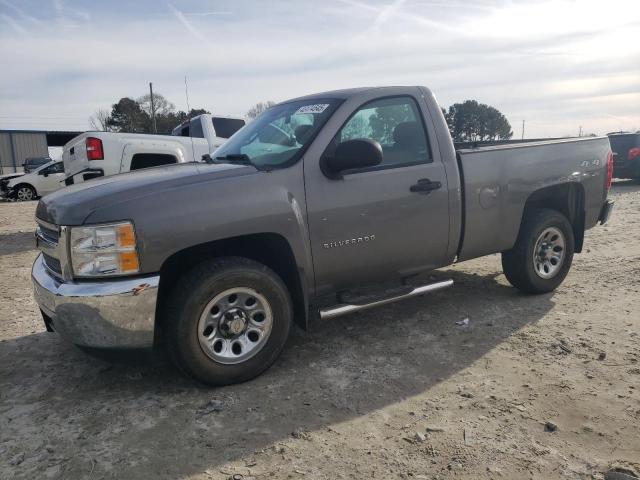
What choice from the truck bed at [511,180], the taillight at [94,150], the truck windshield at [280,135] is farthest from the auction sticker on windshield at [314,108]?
the taillight at [94,150]

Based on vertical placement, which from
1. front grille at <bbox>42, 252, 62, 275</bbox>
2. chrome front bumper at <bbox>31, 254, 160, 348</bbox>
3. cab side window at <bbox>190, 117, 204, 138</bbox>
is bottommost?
chrome front bumper at <bbox>31, 254, 160, 348</bbox>

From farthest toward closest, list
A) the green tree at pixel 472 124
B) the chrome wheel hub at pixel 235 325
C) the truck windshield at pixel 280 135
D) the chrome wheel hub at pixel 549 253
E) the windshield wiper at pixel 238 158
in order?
1. the green tree at pixel 472 124
2. the chrome wheel hub at pixel 549 253
3. the windshield wiper at pixel 238 158
4. the truck windshield at pixel 280 135
5. the chrome wheel hub at pixel 235 325

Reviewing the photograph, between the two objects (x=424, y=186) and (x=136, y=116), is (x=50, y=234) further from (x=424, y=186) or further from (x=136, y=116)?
(x=136, y=116)

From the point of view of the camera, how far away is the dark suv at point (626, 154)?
48.6 ft

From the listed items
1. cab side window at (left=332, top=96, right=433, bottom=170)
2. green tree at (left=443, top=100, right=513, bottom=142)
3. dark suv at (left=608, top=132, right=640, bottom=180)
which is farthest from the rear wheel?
dark suv at (left=608, top=132, right=640, bottom=180)

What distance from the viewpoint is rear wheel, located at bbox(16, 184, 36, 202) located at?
1861 centimetres

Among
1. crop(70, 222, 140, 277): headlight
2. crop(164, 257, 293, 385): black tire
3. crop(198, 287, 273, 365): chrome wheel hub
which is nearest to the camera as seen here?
crop(70, 222, 140, 277): headlight

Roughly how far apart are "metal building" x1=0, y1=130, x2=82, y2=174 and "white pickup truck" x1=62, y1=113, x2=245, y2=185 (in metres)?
37.3

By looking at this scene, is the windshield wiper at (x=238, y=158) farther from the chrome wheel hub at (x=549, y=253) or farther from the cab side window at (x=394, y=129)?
the chrome wheel hub at (x=549, y=253)

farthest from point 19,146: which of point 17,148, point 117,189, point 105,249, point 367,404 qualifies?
point 367,404

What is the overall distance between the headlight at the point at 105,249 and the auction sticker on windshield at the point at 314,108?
1735 millimetres

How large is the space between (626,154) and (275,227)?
15.2m

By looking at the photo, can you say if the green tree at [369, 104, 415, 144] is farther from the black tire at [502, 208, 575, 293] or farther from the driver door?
the black tire at [502, 208, 575, 293]

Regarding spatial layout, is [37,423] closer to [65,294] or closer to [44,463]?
[44,463]
